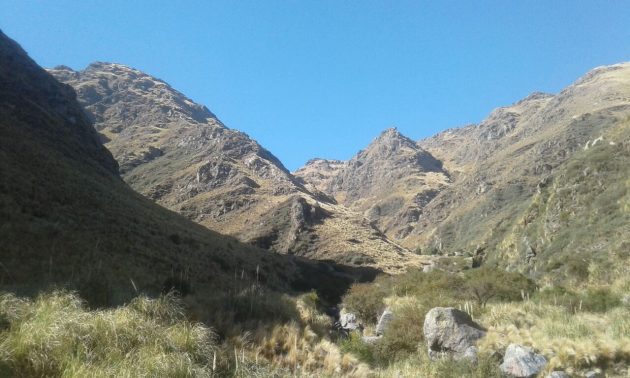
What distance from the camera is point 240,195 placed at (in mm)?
112875

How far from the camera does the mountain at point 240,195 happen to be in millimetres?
90562

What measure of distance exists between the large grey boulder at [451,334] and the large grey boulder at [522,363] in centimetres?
112

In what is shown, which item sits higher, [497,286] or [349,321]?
[497,286]

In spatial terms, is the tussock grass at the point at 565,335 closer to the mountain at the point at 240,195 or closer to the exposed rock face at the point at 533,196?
the exposed rock face at the point at 533,196

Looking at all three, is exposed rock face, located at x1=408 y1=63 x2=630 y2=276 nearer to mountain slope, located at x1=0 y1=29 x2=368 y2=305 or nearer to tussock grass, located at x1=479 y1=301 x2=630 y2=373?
tussock grass, located at x1=479 y1=301 x2=630 y2=373

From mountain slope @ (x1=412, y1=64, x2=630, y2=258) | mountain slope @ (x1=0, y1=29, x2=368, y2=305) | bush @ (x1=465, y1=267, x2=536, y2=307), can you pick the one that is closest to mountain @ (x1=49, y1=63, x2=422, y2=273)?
mountain slope @ (x1=0, y1=29, x2=368, y2=305)

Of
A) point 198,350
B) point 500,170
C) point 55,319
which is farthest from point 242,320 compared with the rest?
point 500,170

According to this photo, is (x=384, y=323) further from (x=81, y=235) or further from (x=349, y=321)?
(x=81, y=235)

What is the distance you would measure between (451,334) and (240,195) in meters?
102

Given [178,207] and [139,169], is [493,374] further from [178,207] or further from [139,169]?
[139,169]

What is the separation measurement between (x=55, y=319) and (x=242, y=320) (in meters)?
5.69

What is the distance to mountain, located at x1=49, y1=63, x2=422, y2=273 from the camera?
90562 millimetres

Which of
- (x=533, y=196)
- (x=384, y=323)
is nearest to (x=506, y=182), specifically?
(x=533, y=196)

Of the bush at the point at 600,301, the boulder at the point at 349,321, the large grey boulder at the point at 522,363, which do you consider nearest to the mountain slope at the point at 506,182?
the boulder at the point at 349,321
